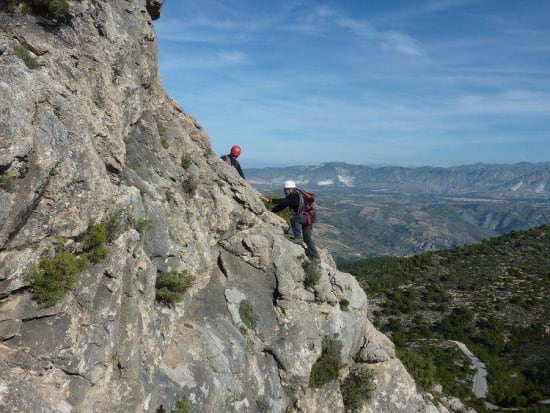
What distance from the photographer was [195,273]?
54.4 ft

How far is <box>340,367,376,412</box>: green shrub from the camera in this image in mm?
20156

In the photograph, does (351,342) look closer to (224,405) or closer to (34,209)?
(224,405)

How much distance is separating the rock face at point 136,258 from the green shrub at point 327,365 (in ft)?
1.19

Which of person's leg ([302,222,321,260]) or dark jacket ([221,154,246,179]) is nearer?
person's leg ([302,222,321,260])

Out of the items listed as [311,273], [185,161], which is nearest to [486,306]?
[311,273]

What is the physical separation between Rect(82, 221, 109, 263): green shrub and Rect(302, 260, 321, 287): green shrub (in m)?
11.3

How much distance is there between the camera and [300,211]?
72.2ft

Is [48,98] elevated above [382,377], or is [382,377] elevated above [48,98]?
[48,98]

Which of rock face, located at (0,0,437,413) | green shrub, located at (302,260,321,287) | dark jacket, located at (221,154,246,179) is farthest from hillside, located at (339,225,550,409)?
dark jacket, located at (221,154,246,179)

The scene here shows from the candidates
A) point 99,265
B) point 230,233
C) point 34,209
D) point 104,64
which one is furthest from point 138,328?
point 104,64

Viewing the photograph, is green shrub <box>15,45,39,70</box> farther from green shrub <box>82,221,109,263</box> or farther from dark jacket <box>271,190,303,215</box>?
dark jacket <box>271,190,303,215</box>

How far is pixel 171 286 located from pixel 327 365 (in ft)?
29.3

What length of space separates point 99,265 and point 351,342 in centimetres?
1450

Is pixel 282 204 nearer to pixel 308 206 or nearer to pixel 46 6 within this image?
pixel 308 206
